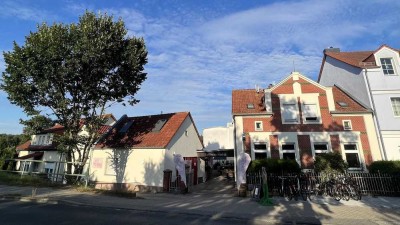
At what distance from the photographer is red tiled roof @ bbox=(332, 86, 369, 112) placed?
1919 cm

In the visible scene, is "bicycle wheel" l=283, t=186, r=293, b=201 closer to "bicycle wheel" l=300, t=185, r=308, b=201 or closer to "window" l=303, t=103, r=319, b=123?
"bicycle wheel" l=300, t=185, r=308, b=201

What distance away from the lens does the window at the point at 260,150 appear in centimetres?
1914

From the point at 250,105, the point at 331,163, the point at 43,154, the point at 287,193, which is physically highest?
the point at 250,105

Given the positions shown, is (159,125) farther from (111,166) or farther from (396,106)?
(396,106)

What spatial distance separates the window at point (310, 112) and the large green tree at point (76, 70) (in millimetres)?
14106

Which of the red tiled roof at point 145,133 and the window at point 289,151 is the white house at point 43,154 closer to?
the red tiled roof at point 145,133

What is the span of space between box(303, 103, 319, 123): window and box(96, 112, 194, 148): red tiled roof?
35.8ft

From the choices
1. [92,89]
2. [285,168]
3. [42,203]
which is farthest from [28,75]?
[285,168]

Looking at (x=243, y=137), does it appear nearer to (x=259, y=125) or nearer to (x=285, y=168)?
(x=259, y=125)

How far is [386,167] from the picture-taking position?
15672mm

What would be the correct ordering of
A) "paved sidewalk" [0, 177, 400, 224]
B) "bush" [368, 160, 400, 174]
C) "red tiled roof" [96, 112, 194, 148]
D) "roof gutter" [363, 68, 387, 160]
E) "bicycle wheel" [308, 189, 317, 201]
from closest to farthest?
"paved sidewalk" [0, 177, 400, 224]
"bicycle wheel" [308, 189, 317, 201]
"bush" [368, 160, 400, 174]
"roof gutter" [363, 68, 387, 160]
"red tiled roof" [96, 112, 194, 148]

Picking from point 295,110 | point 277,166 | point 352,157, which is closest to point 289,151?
point 277,166

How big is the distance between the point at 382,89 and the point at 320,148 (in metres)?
6.89

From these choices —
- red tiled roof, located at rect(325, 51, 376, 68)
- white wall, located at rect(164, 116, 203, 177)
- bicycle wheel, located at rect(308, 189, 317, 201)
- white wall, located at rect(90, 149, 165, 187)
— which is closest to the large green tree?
white wall, located at rect(90, 149, 165, 187)
